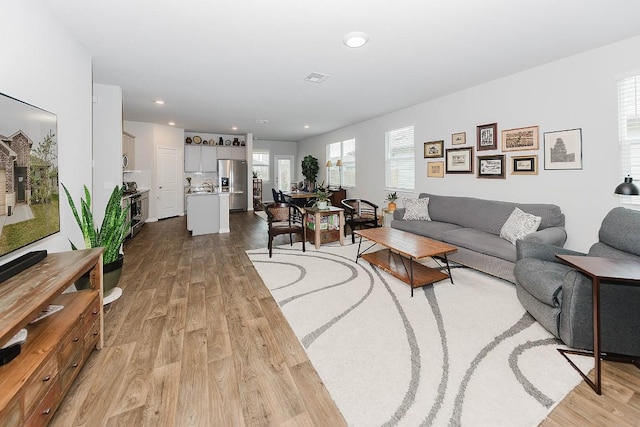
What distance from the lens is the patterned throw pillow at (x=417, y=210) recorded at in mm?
4789

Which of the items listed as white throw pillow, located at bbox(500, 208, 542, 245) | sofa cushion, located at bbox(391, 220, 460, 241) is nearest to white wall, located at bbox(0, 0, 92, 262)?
sofa cushion, located at bbox(391, 220, 460, 241)

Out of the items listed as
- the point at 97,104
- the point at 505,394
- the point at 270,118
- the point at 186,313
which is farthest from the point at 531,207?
the point at 97,104

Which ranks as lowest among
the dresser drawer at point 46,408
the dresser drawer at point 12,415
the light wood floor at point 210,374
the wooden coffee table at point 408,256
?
the light wood floor at point 210,374

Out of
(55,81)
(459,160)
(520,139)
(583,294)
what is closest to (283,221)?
(459,160)

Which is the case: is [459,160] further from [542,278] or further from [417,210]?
[542,278]

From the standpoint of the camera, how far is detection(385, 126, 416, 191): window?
5.75 meters

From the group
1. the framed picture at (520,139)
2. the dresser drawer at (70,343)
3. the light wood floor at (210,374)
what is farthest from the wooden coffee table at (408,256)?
the dresser drawer at (70,343)

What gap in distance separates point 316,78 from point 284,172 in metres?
7.65

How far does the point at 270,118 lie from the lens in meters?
6.75

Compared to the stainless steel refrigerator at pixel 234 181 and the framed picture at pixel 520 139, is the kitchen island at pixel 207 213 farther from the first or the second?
the framed picture at pixel 520 139

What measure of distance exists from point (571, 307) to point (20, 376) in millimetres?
3051

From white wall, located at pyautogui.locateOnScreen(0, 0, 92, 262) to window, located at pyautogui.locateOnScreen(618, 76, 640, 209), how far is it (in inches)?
203

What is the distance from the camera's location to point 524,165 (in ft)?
12.5

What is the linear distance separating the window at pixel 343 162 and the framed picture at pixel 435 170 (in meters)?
2.63
